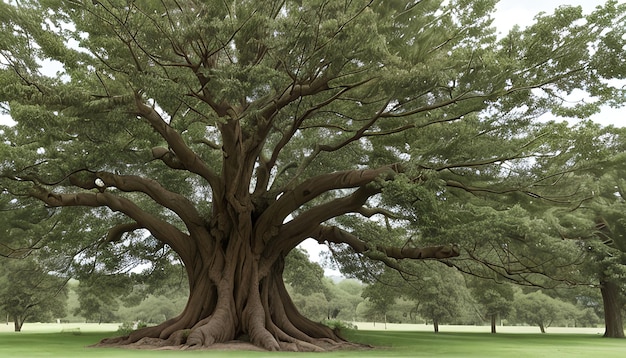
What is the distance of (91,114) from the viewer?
8.71 meters

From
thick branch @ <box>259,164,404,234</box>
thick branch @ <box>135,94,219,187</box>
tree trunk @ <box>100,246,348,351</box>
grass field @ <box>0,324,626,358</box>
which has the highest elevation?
thick branch @ <box>135,94,219,187</box>

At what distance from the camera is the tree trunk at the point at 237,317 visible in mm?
9422

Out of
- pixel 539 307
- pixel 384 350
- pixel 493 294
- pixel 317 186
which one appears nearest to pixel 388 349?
pixel 384 350

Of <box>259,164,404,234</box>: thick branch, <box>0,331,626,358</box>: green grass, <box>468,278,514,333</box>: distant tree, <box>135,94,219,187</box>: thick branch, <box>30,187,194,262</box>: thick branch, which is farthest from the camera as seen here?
<box>468,278,514,333</box>: distant tree

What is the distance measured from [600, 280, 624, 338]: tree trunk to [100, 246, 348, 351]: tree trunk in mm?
13126

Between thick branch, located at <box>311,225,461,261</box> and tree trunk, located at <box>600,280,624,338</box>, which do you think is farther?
tree trunk, located at <box>600,280,624,338</box>

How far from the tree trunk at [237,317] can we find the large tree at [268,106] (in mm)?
47

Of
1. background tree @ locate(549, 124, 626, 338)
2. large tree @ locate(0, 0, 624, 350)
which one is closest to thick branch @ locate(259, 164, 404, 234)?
large tree @ locate(0, 0, 624, 350)

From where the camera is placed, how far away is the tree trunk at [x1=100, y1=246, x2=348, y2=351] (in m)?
9.42

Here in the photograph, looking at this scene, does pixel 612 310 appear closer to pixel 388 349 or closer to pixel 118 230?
pixel 388 349

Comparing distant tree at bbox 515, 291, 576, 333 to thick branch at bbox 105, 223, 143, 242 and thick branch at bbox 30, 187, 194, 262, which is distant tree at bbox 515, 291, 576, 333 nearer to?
thick branch at bbox 30, 187, 194, 262

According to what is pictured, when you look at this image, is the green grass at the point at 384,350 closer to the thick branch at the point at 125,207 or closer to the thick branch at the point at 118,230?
the thick branch at the point at 118,230

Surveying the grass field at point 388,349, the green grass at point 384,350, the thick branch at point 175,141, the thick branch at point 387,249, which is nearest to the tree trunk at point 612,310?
the grass field at point 388,349

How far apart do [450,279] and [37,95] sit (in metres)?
20.2
